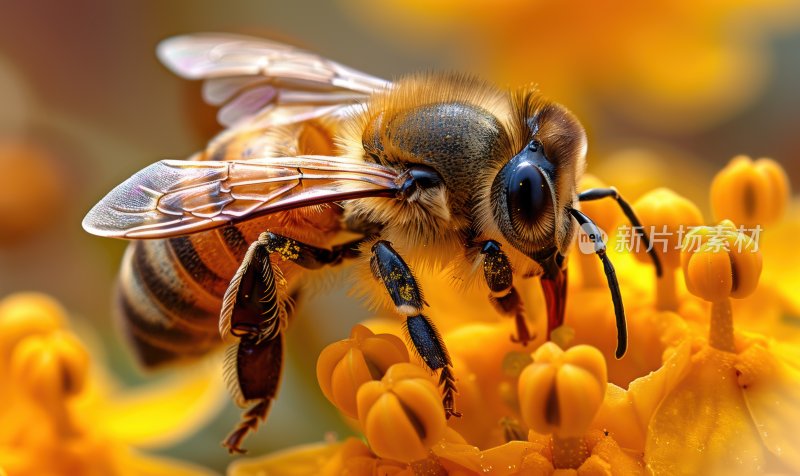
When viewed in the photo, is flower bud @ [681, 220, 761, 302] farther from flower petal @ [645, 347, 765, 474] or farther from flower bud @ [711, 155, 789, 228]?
flower bud @ [711, 155, 789, 228]

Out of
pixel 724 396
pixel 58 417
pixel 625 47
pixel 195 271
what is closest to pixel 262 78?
pixel 195 271

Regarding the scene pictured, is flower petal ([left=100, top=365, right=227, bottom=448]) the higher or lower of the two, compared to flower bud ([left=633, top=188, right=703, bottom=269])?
lower

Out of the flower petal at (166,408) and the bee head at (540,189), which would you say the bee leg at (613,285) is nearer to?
the bee head at (540,189)

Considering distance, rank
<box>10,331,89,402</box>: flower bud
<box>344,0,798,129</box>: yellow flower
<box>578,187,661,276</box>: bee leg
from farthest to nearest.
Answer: <box>344,0,798,129</box>: yellow flower → <box>10,331,89,402</box>: flower bud → <box>578,187,661,276</box>: bee leg

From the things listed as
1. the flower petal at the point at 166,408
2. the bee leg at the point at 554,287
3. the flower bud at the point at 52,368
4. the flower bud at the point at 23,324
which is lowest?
the flower petal at the point at 166,408

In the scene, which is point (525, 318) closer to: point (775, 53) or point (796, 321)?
point (796, 321)

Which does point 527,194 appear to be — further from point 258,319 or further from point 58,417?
point 58,417

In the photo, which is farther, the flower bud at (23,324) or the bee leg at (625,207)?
the flower bud at (23,324)

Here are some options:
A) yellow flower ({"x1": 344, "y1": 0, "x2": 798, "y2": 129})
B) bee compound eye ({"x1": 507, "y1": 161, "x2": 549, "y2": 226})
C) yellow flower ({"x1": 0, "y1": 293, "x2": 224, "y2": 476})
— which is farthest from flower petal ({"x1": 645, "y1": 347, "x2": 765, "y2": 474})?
yellow flower ({"x1": 344, "y1": 0, "x2": 798, "y2": 129})

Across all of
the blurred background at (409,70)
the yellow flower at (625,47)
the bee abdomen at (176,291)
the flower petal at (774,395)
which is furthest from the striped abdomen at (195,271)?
the yellow flower at (625,47)
